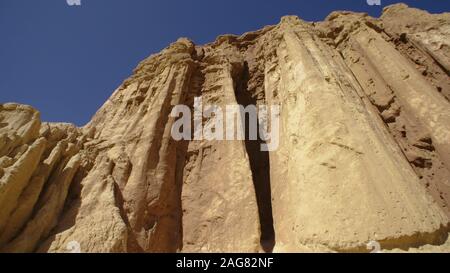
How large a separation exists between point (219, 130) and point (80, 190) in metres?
4.91

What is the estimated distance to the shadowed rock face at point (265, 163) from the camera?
6.68 metres

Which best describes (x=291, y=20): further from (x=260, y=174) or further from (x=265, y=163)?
(x=260, y=174)

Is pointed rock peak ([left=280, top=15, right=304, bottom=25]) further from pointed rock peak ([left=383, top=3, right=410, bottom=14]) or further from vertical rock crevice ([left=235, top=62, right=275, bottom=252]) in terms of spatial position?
pointed rock peak ([left=383, top=3, right=410, bottom=14])

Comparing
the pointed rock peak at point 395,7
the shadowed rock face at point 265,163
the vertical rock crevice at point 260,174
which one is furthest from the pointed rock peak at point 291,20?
the pointed rock peak at point 395,7

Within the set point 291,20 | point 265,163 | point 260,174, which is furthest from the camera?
point 291,20

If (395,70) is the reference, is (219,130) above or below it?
below

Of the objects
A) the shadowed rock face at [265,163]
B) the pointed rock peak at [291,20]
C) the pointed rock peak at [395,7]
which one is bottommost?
the shadowed rock face at [265,163]

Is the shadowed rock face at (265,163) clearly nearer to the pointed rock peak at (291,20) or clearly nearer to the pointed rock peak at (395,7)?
the pointed rock peak at (291,20)

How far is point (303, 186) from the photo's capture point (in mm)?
7680

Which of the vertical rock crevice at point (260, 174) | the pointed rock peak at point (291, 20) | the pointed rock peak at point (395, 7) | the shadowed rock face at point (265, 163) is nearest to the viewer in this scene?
the shadowed rock face at point (265, 163)

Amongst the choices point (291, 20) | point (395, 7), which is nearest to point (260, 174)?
point (291, 20)

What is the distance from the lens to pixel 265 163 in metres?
11.6
